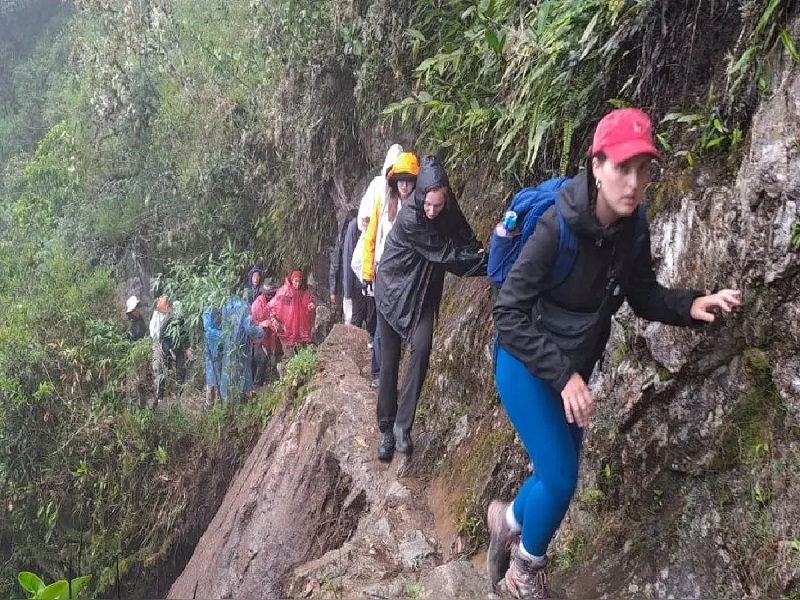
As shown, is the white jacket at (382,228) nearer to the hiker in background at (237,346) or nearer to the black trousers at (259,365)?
the hiker in background at (237,346)

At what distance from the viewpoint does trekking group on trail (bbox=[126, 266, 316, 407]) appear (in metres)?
10.1

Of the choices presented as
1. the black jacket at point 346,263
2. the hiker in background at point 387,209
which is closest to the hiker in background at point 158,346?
the black jacket at point 346,263

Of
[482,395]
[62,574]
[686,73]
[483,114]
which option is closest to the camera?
[686,73]

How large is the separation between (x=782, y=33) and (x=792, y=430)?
5.47 ft

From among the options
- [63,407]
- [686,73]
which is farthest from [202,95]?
[686,73]

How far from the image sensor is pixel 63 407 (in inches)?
475

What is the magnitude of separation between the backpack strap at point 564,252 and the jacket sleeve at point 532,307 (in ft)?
0.07

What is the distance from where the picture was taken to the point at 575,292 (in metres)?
2.63

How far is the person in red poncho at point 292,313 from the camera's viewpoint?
998 centimetres

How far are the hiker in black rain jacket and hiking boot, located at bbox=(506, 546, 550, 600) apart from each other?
185 centimetres

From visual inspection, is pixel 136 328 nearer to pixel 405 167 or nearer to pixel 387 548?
pixel 405 167

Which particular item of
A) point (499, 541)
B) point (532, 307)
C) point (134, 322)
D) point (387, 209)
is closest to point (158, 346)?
point (134, 322)

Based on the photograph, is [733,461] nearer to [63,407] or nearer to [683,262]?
[683,262]

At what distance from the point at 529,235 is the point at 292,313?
761cm
